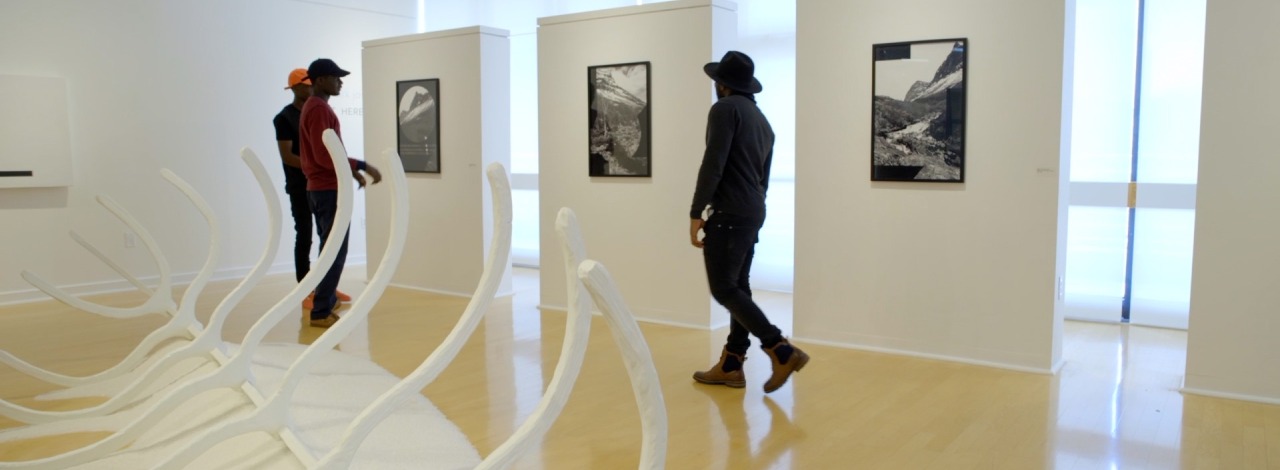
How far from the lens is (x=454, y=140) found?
7938 millimetres

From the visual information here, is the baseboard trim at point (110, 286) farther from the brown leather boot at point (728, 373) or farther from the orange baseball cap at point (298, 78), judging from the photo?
the brown leather boot at point (728, 373)

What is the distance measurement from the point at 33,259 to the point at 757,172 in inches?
258

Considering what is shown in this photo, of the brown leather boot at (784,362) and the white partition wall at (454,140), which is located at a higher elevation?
the white partition wall at (454,140)

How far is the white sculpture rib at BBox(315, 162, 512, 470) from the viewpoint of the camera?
56.7 inches

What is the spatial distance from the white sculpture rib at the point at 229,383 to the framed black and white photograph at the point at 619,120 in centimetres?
458

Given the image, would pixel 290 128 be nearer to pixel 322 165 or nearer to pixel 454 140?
pixel 322 165

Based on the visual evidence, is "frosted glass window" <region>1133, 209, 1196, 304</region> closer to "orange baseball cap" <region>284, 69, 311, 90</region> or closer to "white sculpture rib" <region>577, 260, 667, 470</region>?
"orange baseball cap" <region>284, 69, 311, 90</region>

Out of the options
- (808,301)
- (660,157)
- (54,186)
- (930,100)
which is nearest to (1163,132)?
(930,100)

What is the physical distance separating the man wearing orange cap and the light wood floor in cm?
70

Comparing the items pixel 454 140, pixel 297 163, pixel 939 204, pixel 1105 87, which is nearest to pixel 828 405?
pixel 939 204

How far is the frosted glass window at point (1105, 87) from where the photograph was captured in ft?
21.4

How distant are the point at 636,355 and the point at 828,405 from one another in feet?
11.3

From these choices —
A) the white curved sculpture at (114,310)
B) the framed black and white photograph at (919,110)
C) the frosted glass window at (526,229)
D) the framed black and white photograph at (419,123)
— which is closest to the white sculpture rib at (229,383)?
the white curved sculpture at (114,310)

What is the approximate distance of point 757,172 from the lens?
461 centimetres
